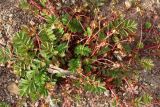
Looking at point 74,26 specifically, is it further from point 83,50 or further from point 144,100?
point 144,100

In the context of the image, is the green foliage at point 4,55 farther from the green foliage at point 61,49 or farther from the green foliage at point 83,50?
the green foliage at point 83,50

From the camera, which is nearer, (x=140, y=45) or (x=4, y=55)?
(x=4, y=55)

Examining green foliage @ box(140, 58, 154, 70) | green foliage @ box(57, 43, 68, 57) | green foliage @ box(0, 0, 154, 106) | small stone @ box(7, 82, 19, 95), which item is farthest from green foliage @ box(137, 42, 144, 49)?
small stone @ box(7, 82, 19, 95)

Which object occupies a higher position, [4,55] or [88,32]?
[88,32]

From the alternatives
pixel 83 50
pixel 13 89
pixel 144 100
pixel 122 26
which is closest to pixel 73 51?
pixel 83 50

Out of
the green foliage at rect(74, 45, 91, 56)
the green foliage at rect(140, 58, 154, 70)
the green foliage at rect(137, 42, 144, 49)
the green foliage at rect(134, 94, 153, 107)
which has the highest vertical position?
the green foliage at rect(74, 45, 91, 56)

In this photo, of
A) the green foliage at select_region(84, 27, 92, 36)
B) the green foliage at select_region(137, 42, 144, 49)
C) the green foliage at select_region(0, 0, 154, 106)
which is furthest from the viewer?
the green foliage at select_region(137, 42, 144, 49)

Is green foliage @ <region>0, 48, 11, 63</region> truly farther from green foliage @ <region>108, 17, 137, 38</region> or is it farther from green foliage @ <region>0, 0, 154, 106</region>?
green foliage @ <region>108, 17, 137, 38</region>

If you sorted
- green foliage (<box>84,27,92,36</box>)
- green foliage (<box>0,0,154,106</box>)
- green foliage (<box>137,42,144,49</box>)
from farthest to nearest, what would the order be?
green foliage (<box>137,42,144,49</box>) → green foliage (<box>84,27,92,36</box>) → green foliage (<box>0,0,154,106</box>)

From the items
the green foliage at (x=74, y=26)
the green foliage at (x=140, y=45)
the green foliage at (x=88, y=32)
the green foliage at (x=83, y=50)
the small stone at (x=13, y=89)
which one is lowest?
the small stone at (x=13, y=89)

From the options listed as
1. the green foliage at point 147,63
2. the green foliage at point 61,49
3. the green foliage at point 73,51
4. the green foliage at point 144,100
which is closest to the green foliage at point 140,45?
the green foliage at point 73,51

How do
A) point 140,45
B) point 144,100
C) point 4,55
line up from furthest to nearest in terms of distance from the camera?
point 140,45
point 144,100
point 4,55
